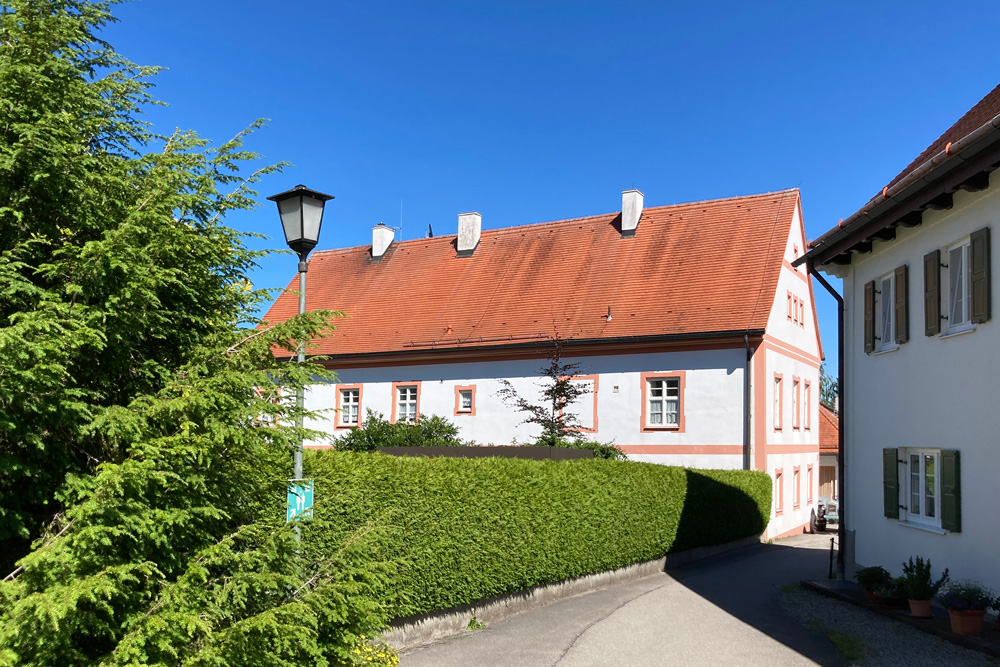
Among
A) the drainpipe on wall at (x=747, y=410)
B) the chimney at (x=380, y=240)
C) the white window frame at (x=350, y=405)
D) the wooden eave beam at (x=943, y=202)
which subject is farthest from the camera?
the chimney at (x=380, y=240)

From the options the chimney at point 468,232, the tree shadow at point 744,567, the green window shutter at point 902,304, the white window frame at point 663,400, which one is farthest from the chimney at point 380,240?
the green window shutter at point 902,304

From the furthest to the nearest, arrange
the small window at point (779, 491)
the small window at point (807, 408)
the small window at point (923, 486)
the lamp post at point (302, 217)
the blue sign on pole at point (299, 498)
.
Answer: the small window at point (807, 408) → the small window at point (779, 491) → the small window at point (923, 486) → the lamp post at point (302, 217) → the blue sign on pole at point (299, 498)

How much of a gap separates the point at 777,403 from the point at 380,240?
18.5 m

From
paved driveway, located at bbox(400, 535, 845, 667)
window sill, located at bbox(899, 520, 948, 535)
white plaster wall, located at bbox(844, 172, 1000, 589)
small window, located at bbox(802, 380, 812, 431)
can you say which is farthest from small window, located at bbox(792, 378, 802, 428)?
window sill, located at bbox(899, 520, 948, 535)

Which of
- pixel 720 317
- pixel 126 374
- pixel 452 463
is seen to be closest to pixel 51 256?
pixel 126 374

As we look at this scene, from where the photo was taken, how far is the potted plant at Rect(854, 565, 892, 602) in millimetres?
12688

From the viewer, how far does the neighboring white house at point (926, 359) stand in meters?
10.8

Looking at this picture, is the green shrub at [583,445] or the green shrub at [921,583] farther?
the green shrub at [583,445]

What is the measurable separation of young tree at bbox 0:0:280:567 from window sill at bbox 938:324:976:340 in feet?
30.2

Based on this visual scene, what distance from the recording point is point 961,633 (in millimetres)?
10195

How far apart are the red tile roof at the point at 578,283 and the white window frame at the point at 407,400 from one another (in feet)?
4.67

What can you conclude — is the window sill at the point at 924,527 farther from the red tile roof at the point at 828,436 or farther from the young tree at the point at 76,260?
the red tile roof at the point at 828,436

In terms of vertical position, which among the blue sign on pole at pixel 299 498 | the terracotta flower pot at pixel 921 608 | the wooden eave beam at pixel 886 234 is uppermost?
the wooden eave beam at pixel 886 234

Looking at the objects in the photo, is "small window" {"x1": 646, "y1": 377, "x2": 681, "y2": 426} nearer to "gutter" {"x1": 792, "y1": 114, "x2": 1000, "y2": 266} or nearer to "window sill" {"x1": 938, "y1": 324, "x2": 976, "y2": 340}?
"gutter" {"x1": 792, "y1": 114, "x2": 1000, "y2": 266}
